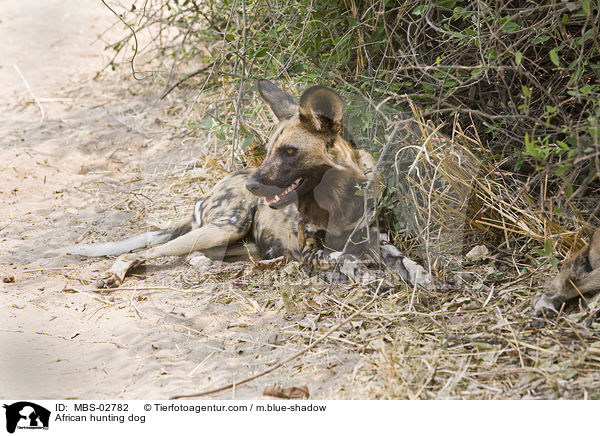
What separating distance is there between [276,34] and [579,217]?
2.04 metres

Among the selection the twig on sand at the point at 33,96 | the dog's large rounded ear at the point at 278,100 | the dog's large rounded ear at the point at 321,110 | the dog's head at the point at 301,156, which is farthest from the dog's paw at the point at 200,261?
the twig on sand at the point at 33,96

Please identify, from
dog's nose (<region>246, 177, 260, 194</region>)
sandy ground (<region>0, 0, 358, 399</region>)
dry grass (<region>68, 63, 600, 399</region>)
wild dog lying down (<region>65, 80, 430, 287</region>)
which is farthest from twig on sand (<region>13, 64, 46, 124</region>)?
dog's nose (<region>246, 177, 260, 194</region>)

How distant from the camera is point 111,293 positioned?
3.46 m

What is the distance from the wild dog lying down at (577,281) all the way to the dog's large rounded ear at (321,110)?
50.6 inches

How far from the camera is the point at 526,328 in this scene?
2668 millimetres

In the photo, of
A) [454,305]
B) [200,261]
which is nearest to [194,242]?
[200,261]

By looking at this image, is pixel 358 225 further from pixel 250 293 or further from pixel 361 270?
pixel 250 293

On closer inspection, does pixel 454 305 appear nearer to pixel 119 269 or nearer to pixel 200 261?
pixel 200 261

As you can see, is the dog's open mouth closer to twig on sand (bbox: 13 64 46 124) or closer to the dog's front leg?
the dog's front leg

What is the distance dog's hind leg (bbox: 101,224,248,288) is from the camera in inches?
149

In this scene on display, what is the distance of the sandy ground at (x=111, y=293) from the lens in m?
2.63

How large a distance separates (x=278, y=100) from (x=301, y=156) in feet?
1.45
